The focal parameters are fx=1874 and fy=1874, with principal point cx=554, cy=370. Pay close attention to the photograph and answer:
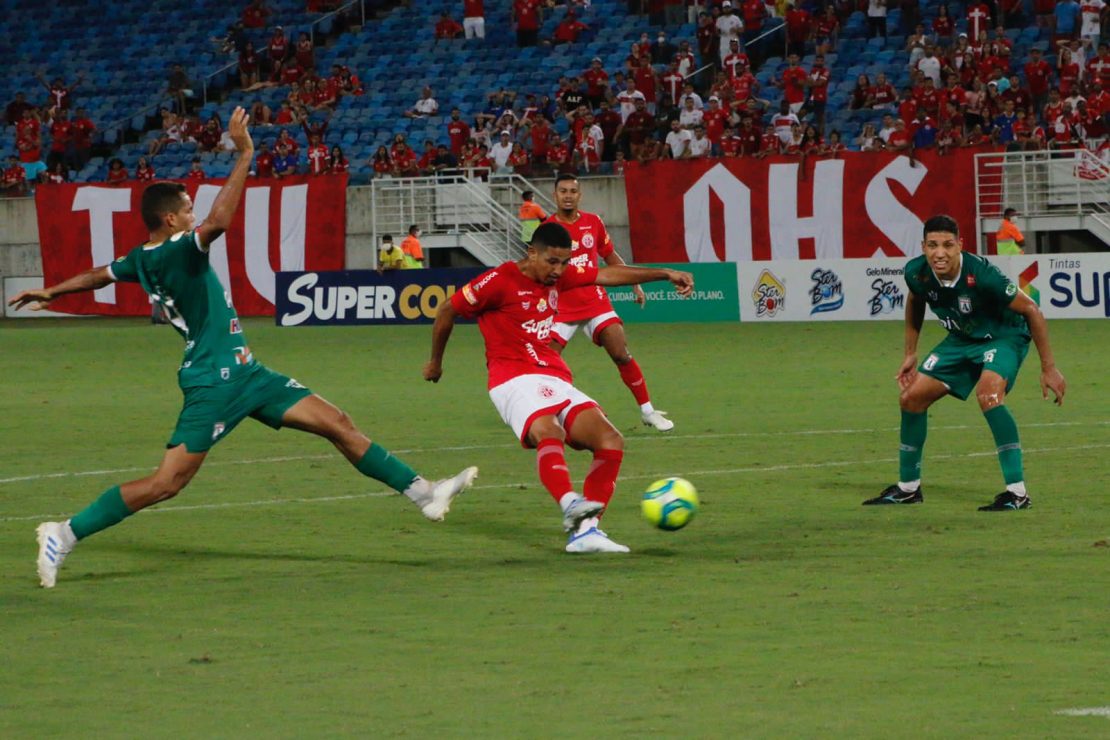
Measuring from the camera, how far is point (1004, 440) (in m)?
10.9

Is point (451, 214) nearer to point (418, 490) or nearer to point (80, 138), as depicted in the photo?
point (80, 138)

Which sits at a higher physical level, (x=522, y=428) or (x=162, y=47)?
(x=162, y=47)

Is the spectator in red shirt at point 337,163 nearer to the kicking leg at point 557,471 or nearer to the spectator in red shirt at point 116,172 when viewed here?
the spectator in red shirt at point 116,172

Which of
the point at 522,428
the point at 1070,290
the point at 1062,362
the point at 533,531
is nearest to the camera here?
the point at 522,428

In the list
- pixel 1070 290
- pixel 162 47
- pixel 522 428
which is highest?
pixel 162 47

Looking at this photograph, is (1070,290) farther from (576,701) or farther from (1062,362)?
(576,701)

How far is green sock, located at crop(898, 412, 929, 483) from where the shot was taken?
11031mm

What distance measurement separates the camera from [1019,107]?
1304 inches

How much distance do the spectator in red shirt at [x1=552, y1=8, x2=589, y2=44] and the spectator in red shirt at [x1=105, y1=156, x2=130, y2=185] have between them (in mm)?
10306

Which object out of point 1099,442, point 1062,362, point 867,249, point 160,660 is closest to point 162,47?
point 867,249

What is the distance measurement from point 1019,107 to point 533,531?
24907mm

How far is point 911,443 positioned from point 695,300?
2266cm

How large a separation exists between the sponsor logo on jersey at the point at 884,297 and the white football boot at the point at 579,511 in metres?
22.9

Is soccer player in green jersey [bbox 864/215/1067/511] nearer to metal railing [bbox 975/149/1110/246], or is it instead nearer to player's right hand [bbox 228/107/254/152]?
player's right hand [bbox 228/107/254/152]
